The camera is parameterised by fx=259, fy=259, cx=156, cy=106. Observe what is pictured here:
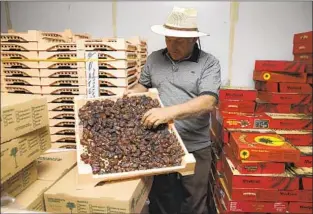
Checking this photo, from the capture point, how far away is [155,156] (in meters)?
1.32

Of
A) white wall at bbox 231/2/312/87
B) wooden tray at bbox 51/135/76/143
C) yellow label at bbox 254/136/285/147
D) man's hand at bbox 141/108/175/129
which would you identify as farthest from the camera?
white wall at bbox 231/2/312/87

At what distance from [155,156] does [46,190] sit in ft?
1.82

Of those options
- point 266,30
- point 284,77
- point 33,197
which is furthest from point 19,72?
point 266,30

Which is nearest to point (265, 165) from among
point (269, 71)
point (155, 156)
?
point (155, 156)

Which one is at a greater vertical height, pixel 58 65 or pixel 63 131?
pixel 58 65

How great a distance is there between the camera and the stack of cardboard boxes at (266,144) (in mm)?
1792

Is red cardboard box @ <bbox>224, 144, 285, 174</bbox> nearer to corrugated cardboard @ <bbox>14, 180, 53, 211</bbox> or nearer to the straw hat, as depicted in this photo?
the straw hat

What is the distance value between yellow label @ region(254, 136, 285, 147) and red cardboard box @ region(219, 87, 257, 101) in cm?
69

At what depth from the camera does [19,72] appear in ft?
6.72

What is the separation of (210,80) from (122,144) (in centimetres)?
85

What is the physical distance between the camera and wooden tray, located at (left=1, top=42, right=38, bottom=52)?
1.96 metres

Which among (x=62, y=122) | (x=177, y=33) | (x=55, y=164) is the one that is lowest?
(x=55, y=164)

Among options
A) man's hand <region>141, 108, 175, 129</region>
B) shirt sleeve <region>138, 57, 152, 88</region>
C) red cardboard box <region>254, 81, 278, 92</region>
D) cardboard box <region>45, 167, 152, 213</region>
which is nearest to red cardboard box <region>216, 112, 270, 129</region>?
red cardboard box <region>254, 81, 278, 92</region>

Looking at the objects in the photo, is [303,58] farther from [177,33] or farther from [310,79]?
[177,33]
